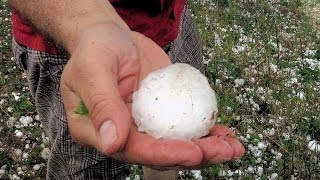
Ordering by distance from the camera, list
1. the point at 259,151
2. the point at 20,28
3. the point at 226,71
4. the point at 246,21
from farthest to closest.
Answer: the point at 246,21 → the point at 226,71 → the point at 259,151 → the point at 20,28

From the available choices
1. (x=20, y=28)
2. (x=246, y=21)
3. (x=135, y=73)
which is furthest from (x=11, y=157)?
(x=246, y=21)

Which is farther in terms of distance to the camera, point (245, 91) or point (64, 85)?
point (245, 91)

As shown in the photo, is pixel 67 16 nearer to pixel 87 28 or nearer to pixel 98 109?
pixel 87 28

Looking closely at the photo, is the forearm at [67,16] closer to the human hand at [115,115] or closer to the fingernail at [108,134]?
the human hand at [115,115]

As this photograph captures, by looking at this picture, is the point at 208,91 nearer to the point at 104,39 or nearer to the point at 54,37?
the point at 104,39

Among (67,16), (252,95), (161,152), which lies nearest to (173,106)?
(161,152)

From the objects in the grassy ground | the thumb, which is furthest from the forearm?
the grassy ground
